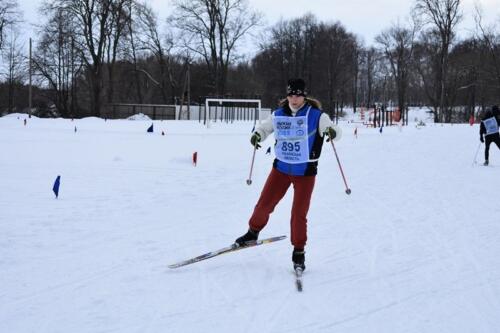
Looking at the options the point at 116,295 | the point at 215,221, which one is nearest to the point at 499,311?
the point at 116,295

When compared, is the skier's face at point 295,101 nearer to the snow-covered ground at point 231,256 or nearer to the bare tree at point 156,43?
the snow-covered ground at point 231,256

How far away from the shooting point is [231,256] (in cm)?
529

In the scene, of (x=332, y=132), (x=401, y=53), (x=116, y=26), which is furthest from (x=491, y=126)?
(x=401, y=53)

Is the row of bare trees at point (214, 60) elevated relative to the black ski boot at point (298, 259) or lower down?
elevated

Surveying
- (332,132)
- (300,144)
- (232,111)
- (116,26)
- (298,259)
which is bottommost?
(298,259)

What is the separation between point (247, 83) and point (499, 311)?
59414 millimetres

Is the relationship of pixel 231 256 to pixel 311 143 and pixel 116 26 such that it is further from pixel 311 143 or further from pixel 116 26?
pixel 116 26

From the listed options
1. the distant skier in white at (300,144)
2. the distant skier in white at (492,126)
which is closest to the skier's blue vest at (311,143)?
the distant skier in white at (300,144)

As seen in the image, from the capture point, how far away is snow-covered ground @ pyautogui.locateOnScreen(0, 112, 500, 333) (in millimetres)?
3758

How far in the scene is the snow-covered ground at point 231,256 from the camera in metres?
3.76

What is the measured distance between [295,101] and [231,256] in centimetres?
174

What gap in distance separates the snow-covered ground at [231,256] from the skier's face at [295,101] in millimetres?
1546

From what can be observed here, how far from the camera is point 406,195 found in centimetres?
948

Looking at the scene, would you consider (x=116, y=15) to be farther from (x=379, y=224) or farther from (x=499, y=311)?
(x=499, y=311)
